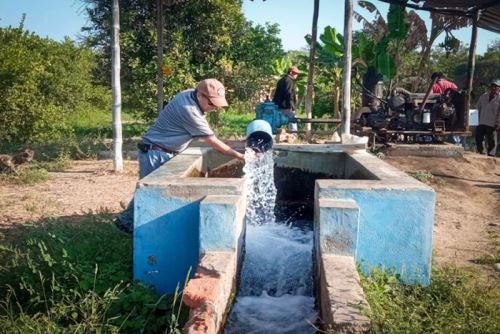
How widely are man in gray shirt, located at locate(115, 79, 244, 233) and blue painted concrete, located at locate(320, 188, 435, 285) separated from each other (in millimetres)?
1287

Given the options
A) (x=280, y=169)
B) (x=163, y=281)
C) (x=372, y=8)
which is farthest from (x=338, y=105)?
(x=163, y=281)

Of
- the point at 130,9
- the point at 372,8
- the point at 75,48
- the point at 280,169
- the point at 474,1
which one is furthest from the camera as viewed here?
the point at 75,48

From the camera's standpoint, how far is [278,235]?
5.12 m

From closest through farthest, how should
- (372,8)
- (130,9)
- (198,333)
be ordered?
(198,333) < (130,9) < (372,8)

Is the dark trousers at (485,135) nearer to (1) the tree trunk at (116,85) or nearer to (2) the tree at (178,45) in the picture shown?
(2) the tree at (178,45)

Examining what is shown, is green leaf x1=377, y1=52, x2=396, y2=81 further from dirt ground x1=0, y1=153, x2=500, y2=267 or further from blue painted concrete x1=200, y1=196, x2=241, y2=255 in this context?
blue painted concrete x1=200, y1=196, x2=241, y2=255

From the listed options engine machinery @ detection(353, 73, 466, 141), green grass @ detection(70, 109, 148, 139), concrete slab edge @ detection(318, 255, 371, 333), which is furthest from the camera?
green grass @ detection(70, 109, 148, 139)

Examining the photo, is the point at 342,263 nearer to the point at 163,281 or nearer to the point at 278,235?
the point at 163,281

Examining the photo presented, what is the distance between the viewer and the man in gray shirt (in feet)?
14.3

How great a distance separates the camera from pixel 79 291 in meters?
3.71

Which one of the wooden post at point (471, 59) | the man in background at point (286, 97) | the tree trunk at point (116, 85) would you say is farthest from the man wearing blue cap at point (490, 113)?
the tree trunk at point (116, 85)

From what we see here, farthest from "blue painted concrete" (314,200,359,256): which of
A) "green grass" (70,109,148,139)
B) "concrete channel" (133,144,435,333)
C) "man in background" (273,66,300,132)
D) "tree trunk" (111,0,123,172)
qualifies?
"green grass" (70,109,148,139)

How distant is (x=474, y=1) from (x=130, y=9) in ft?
25.4

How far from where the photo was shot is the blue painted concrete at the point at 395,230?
12.2 ft
